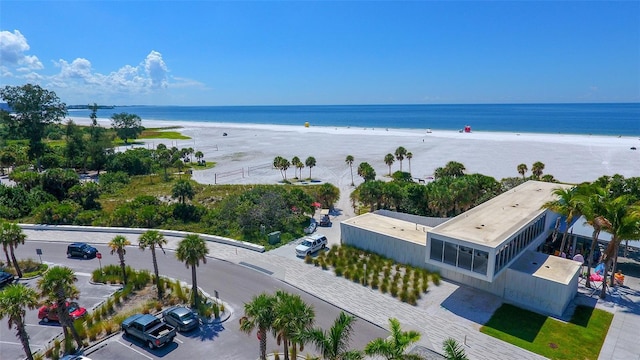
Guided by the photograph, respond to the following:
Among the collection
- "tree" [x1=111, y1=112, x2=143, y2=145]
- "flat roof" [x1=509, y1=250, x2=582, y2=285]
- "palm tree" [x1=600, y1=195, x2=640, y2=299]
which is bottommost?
"flat roof" [x1=509, y1=250, x2=582, y2=285]

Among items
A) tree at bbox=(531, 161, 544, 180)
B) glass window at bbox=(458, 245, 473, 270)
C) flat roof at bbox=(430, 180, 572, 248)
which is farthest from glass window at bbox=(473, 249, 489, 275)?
tree at bbox=(531, 161, 544, 180)

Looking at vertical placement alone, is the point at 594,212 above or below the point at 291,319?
above

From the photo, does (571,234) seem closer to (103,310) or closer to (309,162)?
(103,310)

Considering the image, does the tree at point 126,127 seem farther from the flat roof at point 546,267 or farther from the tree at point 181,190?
the flat roof at point 546,267

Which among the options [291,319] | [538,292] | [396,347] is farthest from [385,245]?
[396,347]

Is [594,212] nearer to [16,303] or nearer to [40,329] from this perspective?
[16,303]

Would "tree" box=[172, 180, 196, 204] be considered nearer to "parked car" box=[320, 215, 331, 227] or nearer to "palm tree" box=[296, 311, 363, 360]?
"parked car" box=[320, 215, 331, 227]
